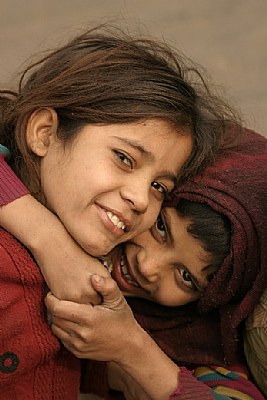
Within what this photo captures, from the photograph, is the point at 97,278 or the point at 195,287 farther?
the point at 195,287

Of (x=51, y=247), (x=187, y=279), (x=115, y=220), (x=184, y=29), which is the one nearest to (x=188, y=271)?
(x=187, y=279)

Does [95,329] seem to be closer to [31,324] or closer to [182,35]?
[31,324]

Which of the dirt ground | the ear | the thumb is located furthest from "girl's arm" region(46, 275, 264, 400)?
the dirt ground

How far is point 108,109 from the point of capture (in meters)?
1.80

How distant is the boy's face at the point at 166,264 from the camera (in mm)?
1905

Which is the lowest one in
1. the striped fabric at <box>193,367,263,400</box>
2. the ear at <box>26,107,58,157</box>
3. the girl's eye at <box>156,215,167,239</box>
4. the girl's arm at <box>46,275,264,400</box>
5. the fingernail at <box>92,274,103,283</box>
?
the striped fabric at <box>193,367,263,400</box>

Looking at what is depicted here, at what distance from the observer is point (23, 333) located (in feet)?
5.69

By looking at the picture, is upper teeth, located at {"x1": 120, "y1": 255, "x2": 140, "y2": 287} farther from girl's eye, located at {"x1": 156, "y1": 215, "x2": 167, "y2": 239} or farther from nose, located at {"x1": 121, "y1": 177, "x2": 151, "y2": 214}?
nose, located at {"x1": 121, "y1": 177, "x2": 151, "y2": 214}

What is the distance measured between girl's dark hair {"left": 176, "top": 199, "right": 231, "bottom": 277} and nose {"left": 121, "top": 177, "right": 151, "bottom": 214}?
15 cm

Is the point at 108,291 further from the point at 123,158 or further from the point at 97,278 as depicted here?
the point at 123,158

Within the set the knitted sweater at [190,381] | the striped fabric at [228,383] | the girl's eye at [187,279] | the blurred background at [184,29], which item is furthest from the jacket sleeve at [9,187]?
the blurred background at [184,29]

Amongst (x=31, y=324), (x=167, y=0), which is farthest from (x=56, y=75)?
(x=167, y=0)

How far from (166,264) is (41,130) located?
434mm

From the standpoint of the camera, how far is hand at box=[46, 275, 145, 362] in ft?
5.57
